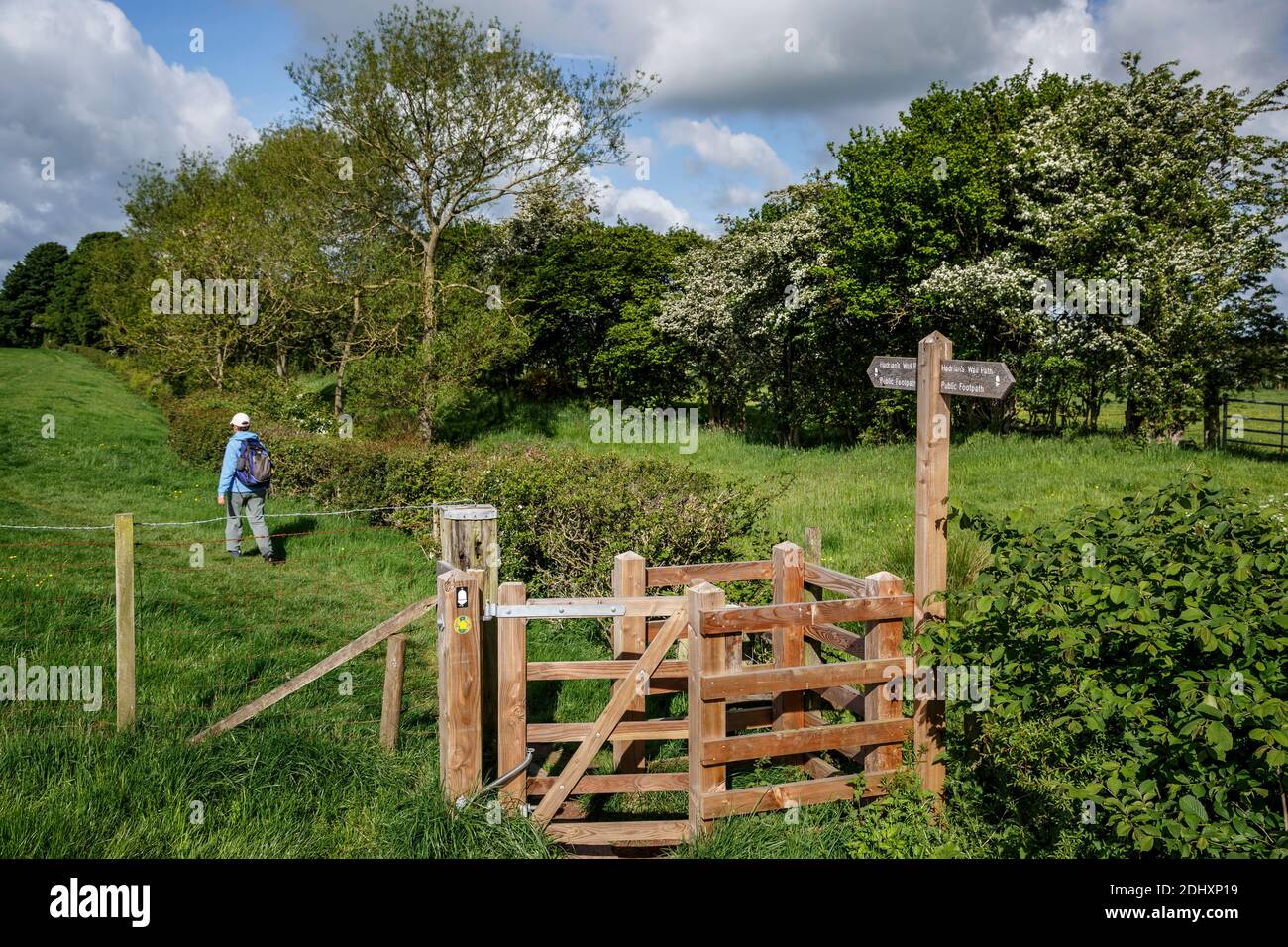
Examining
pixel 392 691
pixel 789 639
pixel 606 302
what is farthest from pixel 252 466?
pixel 606 302

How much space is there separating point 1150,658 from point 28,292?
103m

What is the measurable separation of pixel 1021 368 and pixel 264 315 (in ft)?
66.8

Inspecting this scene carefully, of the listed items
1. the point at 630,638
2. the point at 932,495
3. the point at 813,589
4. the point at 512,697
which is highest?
the point at 932,495

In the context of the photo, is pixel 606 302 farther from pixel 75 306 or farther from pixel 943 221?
pixel 75 306

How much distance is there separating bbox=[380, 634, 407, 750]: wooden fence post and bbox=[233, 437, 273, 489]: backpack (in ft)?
23.8

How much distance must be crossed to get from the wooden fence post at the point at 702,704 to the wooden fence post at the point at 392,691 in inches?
75.7

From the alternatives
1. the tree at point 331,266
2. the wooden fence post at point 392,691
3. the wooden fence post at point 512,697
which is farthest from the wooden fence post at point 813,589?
the tree at point 331,266

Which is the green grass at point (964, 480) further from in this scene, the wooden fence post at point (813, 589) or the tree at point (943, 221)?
the tree at point (943, 221)

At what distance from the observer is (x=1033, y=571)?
4.20 m

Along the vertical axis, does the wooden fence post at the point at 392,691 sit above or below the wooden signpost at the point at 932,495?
below

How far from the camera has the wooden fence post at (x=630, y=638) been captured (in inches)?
220

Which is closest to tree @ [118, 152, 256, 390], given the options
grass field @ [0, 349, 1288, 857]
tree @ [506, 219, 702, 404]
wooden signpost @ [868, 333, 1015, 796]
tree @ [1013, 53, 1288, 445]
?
grass field @ [0, 349, 1288, 857]

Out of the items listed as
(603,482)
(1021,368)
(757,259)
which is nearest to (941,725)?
(603,482)

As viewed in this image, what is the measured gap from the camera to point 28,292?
279 feet
